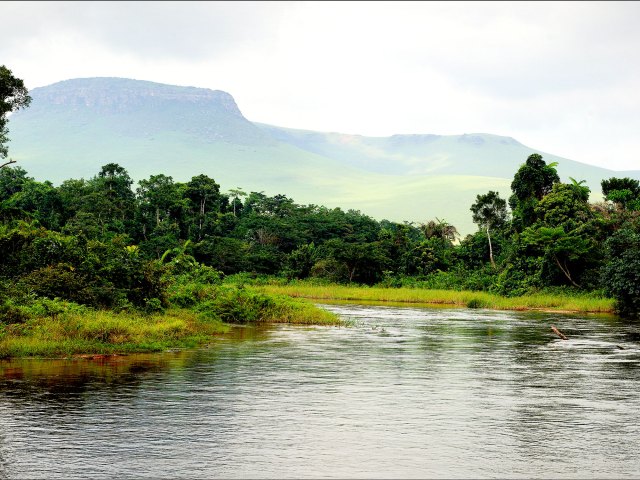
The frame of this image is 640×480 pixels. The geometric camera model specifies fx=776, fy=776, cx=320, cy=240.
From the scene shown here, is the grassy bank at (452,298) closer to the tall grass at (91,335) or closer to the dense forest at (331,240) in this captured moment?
the dense forest at (331,240)

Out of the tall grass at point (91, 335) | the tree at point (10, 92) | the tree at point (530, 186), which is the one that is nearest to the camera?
the tall grass at point (91, 335)

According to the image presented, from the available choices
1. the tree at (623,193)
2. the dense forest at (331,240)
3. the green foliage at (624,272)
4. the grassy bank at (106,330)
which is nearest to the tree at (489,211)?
the dense forest at (331,240)

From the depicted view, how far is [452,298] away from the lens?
61.0m

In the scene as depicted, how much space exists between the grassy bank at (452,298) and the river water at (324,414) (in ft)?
84.7

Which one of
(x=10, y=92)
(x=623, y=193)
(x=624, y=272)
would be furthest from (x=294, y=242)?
(x=10, y=92)

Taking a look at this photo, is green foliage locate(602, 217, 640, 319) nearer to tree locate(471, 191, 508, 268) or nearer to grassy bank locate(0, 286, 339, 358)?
tree locate(471, 191, 508, 268)

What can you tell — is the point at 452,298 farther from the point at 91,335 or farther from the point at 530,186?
the point at 91,335

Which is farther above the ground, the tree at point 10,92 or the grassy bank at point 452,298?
the tree at point 10,92

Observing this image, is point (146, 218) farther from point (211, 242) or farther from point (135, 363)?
point (135, 363)

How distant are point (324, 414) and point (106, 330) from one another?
11.0 m

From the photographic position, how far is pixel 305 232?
92.8 m

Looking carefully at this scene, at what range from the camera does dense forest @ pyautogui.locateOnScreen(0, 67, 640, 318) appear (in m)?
30.3

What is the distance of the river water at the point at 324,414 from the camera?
1220 centimetres

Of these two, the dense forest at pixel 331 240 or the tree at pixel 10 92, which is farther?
the tree at pixel 10 92
